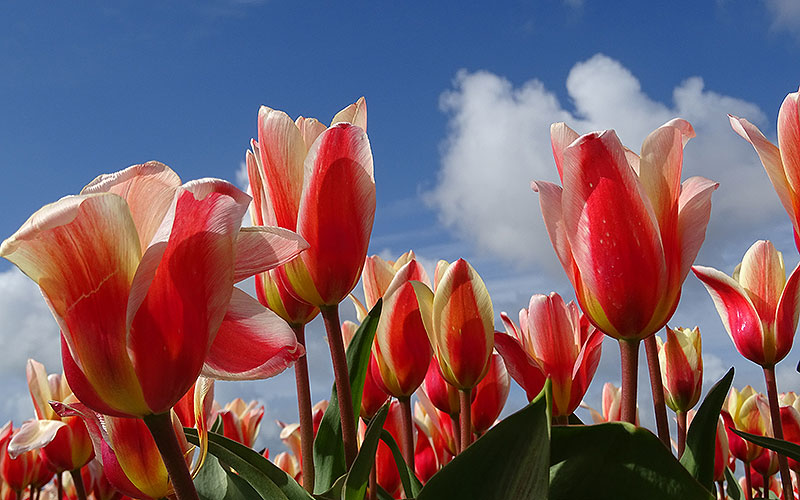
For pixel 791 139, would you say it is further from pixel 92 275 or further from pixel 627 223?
pixel 92 275

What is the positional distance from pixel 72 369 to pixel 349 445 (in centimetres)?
42

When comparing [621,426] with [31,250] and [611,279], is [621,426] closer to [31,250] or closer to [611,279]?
[611,279]

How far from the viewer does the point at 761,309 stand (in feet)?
5.32

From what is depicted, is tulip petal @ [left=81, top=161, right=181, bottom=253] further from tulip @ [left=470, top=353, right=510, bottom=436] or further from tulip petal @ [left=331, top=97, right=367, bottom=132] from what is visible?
tulip @ [left=470, top=353, right=510, bottom=436]

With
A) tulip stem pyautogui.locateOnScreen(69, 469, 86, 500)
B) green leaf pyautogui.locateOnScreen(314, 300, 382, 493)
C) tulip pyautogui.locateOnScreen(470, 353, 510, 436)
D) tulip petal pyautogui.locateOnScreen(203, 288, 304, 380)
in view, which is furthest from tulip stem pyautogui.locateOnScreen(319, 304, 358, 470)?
tulip stem pyautogui.locateOnScreen(69, 469, 86, 500)

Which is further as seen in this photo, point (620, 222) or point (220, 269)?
point (620, 222)

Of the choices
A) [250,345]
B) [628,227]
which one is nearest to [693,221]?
[628,227]

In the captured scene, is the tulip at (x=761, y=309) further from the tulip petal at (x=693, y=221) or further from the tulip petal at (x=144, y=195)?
the tulip petal at (x=144, y=195)

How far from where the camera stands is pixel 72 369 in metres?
0.62

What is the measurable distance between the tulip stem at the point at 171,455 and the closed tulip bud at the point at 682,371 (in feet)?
4.46

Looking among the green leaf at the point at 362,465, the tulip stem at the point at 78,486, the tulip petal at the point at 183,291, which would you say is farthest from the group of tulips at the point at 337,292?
the tulip stem at the point at 78,486

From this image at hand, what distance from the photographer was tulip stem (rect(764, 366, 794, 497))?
62.2 inches

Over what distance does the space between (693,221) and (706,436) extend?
0.88ft

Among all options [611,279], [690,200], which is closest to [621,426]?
[611,279]
